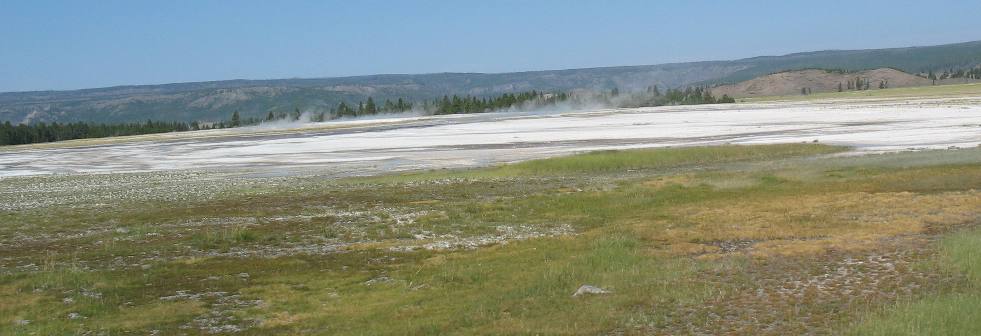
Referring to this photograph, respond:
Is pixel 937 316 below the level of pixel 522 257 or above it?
above

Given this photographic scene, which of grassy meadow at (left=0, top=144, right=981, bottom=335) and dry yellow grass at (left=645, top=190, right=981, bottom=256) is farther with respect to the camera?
dry yellow grass at (left=645, top=190, right=981, bottom=256)

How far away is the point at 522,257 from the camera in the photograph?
81.0ft

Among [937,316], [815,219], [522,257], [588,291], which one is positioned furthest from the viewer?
[815,219]

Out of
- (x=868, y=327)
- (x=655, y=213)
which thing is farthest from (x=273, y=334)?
(x=655, y=213)

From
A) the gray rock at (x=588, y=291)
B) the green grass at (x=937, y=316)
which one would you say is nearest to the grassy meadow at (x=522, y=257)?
the green grass at (x=937, y=316)

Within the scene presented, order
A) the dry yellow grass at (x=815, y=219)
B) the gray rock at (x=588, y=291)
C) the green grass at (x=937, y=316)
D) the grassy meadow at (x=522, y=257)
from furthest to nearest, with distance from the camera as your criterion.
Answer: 1. the dry yellow grass at (x=815, y=219)
2. the gray rock at (x=588, y=291)
3. the grassy meadow at (x=522, y=257)
4. the green grass at (x=937, y=316)

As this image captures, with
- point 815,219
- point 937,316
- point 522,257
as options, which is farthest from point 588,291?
point 815,219

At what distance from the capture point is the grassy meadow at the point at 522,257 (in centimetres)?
1745

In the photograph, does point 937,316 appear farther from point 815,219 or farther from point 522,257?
point 815,219

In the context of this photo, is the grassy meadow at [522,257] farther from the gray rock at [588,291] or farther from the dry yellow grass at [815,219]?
the gray rock at [588,291]

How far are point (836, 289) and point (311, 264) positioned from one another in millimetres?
14788

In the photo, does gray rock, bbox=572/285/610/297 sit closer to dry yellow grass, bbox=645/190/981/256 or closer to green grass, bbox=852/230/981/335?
dry yellow grass, bbox=645/190/981/256

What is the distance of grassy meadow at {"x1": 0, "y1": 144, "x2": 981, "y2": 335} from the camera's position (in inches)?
687

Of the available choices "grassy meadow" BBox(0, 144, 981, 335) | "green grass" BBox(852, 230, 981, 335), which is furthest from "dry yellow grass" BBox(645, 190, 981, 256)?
"green grass" BBox(852, 230, 981, 335)
